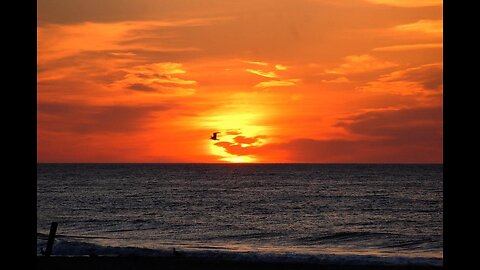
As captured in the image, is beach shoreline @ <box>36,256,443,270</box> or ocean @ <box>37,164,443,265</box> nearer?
beach shoreline @ <box>36,256,443,270</box>

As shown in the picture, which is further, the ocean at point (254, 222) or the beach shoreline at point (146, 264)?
the ocean at point (254, 222)

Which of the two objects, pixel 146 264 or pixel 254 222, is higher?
pixel 146 264

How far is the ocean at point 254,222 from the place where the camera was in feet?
107

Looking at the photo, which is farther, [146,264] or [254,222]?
[254,222]

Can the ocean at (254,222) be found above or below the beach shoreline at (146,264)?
below

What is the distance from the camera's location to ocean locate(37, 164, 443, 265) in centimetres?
3256

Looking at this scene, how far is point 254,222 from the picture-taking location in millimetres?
51375

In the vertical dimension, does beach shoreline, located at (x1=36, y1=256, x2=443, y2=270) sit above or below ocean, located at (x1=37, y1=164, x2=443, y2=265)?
above
